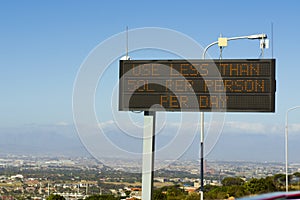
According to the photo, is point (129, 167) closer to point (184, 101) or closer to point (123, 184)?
point (184, 101)

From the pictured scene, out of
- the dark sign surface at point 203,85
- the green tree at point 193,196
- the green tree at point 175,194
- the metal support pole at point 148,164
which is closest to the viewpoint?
the dark sign surface at point 203,85

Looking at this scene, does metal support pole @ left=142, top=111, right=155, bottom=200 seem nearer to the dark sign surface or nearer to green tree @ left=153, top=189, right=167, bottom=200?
the dark sign surface

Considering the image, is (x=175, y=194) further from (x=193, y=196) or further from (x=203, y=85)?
(x=203, y=85)

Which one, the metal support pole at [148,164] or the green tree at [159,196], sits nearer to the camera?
the metal support pole at [148,164]

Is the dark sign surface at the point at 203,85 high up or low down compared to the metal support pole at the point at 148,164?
up

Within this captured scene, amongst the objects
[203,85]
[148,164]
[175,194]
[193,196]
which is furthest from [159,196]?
[203,85]

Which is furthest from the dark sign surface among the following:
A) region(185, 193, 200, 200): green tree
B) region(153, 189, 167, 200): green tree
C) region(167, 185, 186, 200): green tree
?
region(185, 193, 200, 200): green tree

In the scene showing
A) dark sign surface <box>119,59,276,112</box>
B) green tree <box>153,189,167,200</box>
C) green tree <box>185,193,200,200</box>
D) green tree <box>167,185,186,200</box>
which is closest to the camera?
dark sign surface <box>119,59,276,112</box>

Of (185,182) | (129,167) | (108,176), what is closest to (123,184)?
(108,176)

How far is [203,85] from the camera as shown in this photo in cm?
1522

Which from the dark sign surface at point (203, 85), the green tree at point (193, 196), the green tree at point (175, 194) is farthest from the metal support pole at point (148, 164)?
the green tree at point (193, 196)

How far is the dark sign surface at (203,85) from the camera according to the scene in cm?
1502

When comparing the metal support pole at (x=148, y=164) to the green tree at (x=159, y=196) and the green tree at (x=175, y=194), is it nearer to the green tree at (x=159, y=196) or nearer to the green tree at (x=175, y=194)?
the green tree at (x=159, y=196)

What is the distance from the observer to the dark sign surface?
15016mm
